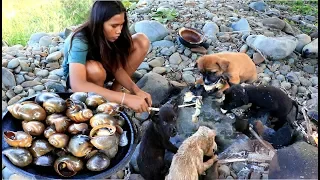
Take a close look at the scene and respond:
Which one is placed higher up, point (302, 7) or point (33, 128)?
point (33, 128)

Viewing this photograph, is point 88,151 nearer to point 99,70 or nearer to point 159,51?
point 99,70

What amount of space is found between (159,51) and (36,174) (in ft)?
8.58

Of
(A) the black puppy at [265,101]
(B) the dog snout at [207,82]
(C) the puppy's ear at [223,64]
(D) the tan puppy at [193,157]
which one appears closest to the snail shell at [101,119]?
(D) the tan puppy at [193,157]

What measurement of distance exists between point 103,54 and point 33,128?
1.14 metres

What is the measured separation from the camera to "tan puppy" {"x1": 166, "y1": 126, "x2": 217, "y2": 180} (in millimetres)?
2445

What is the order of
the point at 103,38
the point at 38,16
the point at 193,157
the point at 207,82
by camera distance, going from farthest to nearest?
1. the point at 38,16
2. the point at 207,82
3. the point at 103,38
4. the point at 193,157

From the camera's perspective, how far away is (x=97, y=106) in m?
2.36

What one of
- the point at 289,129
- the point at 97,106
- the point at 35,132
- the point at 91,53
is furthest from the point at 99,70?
the point at 289,129

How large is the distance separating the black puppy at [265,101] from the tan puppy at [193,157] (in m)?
0.81

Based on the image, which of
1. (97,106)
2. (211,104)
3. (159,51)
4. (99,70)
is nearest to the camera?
(97,106)

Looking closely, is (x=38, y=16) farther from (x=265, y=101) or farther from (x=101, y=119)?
(x=101, y=119)

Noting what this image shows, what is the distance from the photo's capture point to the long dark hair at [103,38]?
2857 mm

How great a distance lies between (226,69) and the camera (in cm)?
388

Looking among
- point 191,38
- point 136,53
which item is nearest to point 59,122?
point 136,53
